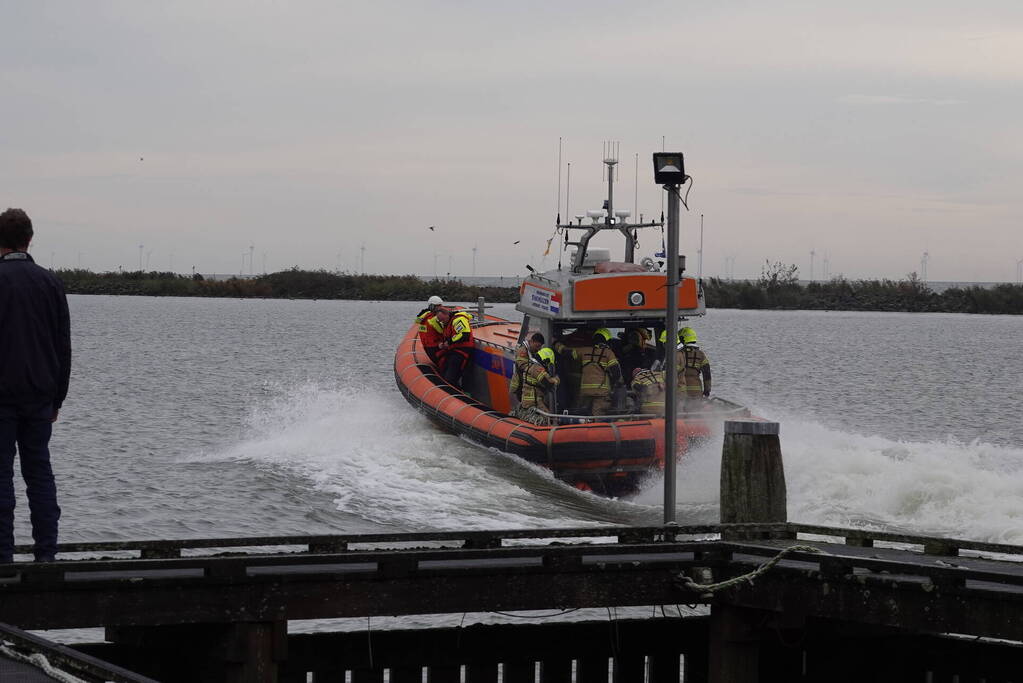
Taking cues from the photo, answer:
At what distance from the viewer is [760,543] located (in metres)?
7.35

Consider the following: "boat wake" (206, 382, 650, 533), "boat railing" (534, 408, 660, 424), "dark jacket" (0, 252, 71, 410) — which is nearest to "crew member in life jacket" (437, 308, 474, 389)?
"boat wake" (206, 382, 650, 533)

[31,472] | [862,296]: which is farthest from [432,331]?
[862,296]

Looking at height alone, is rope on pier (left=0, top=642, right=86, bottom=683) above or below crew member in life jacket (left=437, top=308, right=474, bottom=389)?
below

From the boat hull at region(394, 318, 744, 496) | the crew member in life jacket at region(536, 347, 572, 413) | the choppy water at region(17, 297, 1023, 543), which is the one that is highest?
the crew member in life jacket at region(536, 347, 572, 413)

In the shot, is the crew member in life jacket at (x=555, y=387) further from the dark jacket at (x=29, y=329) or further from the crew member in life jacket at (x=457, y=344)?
the dark jacket at (x=29, y=329)

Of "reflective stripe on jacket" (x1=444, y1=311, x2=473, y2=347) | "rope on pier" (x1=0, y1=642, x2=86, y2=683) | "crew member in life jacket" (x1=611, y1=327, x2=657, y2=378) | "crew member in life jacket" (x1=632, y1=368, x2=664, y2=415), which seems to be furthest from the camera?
"reflective stripe on jacket" (x1=444, y1=311, x2=473, y2=347)

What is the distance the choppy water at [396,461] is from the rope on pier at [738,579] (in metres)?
6.07

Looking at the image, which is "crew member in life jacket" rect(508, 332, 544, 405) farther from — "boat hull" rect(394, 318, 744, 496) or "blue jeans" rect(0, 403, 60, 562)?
"blue jeans" rect(0, 403, 60, 562)

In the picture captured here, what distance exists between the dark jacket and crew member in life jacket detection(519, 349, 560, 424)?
361 inches

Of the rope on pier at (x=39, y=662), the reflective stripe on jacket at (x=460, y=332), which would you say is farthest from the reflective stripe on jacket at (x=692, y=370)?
the rope on pier at (x=39, y=662)

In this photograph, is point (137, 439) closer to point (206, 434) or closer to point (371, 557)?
point (206, 434)

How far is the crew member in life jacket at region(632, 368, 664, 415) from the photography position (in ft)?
50.2

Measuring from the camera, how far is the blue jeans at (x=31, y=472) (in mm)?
6383

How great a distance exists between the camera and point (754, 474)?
778 centimetres
